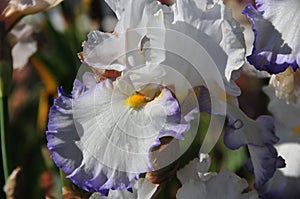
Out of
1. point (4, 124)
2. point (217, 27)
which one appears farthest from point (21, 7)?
point (217, 27)

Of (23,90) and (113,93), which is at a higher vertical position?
(113,93)

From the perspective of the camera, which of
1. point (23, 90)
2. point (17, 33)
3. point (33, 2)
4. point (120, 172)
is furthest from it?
point (23, 90)

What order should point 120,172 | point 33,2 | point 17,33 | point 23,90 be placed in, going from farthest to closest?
1. point 23,90
2. point 17,33
3. point 33,2
4. point 120,172

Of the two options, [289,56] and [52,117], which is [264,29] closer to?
[289,56]

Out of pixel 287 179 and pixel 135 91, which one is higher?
pixel 135 91

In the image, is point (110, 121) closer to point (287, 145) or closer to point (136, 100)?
point (136, 100)

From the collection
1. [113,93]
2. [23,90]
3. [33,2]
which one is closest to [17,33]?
[33,2]

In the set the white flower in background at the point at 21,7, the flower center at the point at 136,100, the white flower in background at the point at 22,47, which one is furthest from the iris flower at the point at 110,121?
the white flower in background at the point at 22,47
